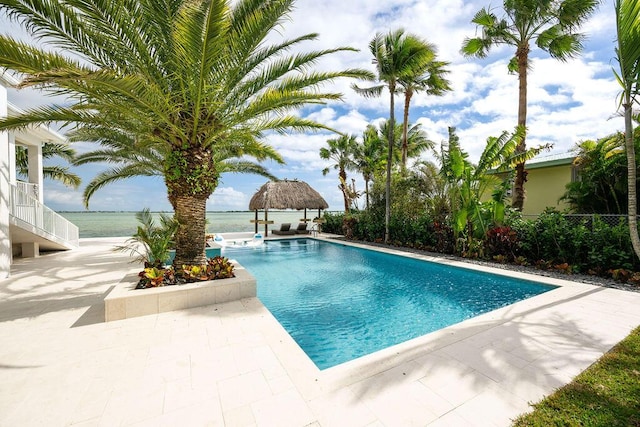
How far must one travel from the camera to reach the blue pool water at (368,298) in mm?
4688

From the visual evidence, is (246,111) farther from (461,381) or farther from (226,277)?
(461,381)

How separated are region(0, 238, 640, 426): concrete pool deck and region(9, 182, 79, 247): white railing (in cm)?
610

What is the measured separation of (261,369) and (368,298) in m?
4.14

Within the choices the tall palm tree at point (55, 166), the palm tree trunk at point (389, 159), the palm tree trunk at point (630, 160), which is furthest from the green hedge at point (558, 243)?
the tall palm tree at point (55, 166)

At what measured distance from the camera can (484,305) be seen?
5965mm

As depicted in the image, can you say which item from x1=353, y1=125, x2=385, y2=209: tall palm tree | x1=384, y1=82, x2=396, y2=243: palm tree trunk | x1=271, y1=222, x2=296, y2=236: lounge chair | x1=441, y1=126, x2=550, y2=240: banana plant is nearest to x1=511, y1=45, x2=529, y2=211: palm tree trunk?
x1=441, y1=126, x2=550, y2=240: banana plant

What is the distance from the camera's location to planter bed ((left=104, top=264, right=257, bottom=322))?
454cm

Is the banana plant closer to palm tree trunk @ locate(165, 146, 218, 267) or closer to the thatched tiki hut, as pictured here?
palm tree trunk @ locate(165, 146, 218, 267)

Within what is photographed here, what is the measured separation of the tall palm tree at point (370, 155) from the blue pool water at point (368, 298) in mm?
10495

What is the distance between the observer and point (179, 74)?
5.12m

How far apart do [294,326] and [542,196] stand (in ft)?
54.2

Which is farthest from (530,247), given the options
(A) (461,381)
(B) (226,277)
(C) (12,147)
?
(C) (12,147)

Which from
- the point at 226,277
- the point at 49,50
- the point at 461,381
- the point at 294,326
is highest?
the point at 49,50

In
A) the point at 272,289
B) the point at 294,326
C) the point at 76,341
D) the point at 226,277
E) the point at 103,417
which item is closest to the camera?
the point at 103,417
